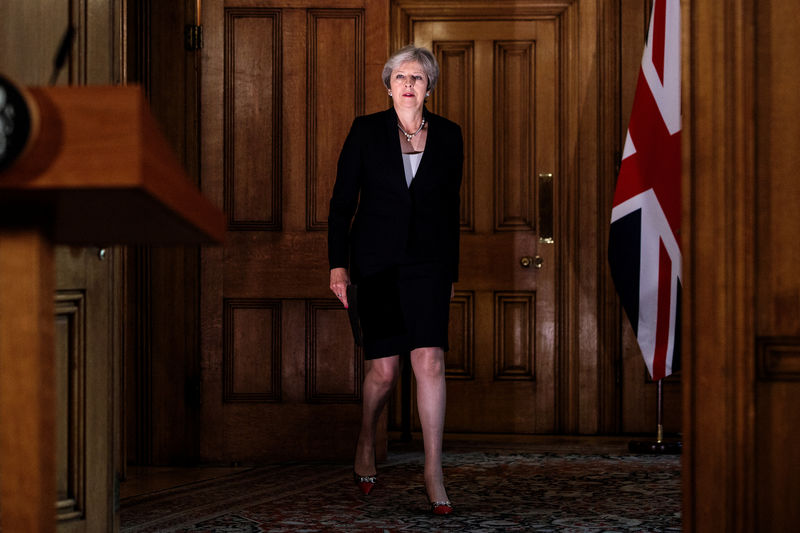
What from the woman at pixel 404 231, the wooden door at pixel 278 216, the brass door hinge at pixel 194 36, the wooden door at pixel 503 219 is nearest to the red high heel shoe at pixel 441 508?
the woman at pixel 404 231

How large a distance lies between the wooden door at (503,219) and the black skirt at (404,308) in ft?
4.94

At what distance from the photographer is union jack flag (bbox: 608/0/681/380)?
148 inches

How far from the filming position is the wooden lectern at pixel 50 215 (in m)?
1.00

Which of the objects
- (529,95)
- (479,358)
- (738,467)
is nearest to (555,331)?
(479,358)

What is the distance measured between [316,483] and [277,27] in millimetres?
1902

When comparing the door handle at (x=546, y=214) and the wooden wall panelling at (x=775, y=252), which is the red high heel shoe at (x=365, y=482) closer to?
the wooden wall panelling at (x=775, y=252)

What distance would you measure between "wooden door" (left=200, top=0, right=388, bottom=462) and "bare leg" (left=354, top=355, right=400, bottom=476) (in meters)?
→ 0.62

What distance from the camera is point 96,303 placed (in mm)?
2301

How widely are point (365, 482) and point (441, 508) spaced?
0.47 meters

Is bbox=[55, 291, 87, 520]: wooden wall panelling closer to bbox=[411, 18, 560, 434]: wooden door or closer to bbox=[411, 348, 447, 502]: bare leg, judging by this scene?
bbox=[411, 348, 447, 502]: bare leg

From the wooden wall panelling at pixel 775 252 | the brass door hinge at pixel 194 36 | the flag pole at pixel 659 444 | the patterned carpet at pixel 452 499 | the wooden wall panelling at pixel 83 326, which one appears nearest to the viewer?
the wooden wall panelling at pixel 775 252

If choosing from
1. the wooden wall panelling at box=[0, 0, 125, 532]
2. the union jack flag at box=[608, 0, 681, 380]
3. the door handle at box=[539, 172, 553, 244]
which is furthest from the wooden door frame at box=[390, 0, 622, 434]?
the wooden wall panelling at box=[0, 0, 125, 532]

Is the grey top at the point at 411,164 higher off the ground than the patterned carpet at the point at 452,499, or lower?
higher

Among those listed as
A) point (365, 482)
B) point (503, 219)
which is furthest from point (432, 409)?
point (503, 219)
